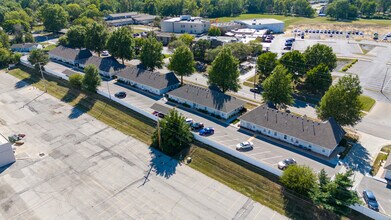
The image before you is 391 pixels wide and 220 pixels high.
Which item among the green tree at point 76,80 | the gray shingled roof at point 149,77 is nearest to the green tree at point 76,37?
→ the green tree at point 76,80

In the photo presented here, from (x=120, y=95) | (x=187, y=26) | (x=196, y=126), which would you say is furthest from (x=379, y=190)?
(x=187, y=26)

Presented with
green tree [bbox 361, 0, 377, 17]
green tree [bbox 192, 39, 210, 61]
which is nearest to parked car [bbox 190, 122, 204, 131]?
green tree [bbox 192, 39, 210, 61]

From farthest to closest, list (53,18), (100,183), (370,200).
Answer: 1. (53,18)
2. (100,183)
3. (370,200)

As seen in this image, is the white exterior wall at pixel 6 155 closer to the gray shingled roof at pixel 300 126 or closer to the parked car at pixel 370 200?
the gray shingled roof at pixel 300 126

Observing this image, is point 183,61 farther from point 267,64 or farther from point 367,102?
point 367,102

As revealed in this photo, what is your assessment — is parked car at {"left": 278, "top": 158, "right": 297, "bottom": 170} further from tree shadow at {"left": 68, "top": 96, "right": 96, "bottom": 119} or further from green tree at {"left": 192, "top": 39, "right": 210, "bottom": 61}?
green tree at {"left": 192, "top": 39, "right": 210, "bottom": 61}

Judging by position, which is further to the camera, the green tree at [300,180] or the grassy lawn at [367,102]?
the grassy lawn at [367,102]

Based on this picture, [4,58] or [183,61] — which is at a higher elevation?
[183,61]

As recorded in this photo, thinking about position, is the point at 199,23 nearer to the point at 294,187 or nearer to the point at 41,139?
the point at 41,139
